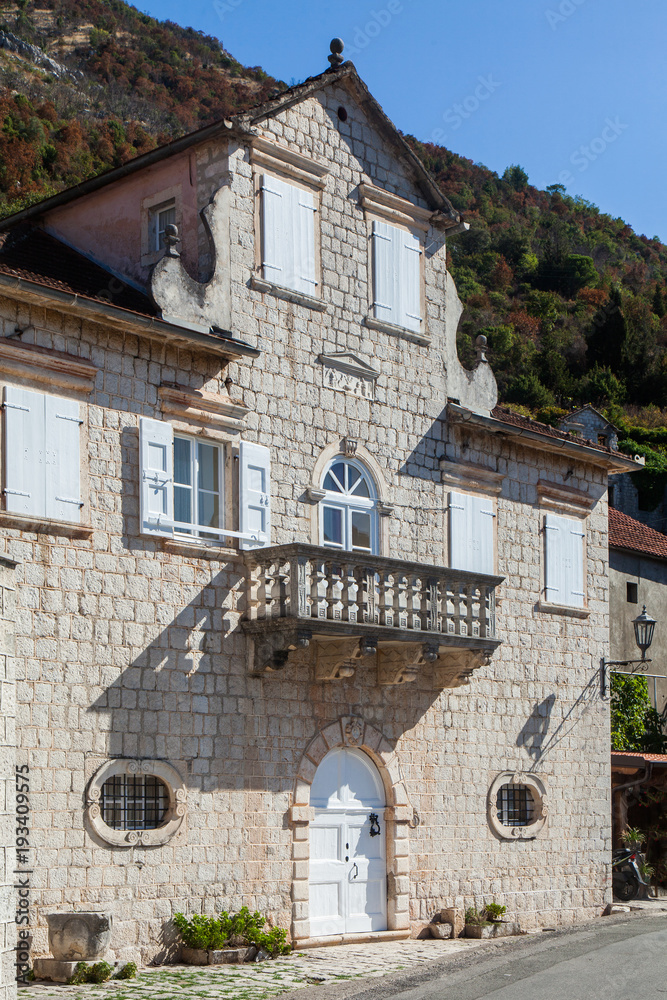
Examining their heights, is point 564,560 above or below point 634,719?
above

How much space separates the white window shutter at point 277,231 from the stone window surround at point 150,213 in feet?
3.50

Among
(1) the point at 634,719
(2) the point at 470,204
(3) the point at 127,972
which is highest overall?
(2) the point at 470,204

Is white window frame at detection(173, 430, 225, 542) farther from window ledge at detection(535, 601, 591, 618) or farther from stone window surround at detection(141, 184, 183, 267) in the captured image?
window ledge at detection(535, 601, 591, 618)

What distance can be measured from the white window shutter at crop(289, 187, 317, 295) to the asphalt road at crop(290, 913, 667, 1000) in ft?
27.2

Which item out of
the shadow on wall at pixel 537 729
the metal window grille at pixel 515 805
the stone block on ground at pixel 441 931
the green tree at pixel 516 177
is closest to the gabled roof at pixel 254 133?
the shadow on wall at pixel 537 729

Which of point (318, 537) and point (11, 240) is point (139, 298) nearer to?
point (11, 240)

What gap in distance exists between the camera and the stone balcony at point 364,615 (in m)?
13.8

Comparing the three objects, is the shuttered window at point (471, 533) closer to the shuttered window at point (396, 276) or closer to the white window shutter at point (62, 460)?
the shuttered window at point (396, 276)

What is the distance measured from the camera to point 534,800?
18.2 metres

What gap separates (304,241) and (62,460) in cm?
502

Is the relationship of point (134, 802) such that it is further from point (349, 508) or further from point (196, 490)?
point (349, 508)

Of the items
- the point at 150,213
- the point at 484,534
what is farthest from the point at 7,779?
the point at 484,534

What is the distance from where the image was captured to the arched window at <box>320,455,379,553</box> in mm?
15680

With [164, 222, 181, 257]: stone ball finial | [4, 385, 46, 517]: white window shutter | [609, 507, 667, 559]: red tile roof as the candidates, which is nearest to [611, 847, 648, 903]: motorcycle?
[609, 507, 667, 559]: red tile roof
